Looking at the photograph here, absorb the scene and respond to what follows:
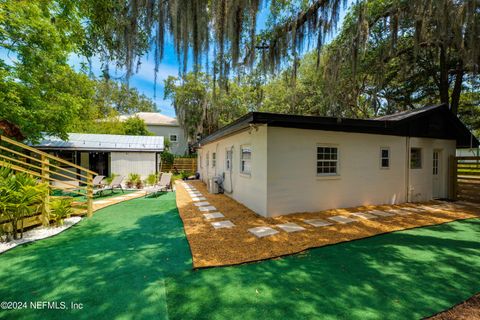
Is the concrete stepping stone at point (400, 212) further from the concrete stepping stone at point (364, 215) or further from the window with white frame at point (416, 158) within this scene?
the window with white frame at point (416, 158)

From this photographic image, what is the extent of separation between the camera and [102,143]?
44.1 ft

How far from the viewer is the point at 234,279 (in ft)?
10.1

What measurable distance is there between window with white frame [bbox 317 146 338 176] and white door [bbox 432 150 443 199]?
18.2 ft

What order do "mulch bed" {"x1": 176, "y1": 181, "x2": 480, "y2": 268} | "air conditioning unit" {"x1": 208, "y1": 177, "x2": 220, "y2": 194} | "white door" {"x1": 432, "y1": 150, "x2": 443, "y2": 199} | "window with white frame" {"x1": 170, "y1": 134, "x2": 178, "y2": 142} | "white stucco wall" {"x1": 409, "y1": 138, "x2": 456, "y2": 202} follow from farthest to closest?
"window with white frame" {"x1": 170, "y1": 134, "x2": 178, "y2": 142} < "air conditioning unit" {"x1": 208, "y1": 177, "x2": 220, "y2": 194} < "white door" {"x1": 432, "y1": 150, "x2": 443, "y2": 199} < "white stucco wall" {"x1": 409, "y1": 138, "x2": 456, "y2": 202} < "mulch bed" {"x1": 176, "y1": 181, "x2": 480, "y2": 268}

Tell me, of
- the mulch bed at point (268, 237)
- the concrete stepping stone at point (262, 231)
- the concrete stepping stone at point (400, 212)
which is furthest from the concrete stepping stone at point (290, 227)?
the concrete stepping stone at point (400, 212)

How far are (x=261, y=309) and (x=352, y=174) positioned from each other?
6100 mm

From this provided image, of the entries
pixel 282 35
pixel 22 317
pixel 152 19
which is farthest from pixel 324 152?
pixel 22 317

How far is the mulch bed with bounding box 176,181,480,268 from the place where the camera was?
3.88m

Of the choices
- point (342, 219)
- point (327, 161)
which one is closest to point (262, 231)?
point (342, 219)

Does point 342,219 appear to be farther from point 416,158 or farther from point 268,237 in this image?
point 416,158

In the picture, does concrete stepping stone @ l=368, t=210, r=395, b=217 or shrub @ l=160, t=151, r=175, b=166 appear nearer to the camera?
concrete stepping stone @ l=368, t=210, r=395, b=217

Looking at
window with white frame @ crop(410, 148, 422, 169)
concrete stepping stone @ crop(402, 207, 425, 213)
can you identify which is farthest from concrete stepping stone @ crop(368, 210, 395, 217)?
window with white frame @ crop(410, 148, 422, 169)

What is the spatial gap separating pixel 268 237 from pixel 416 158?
7.97m

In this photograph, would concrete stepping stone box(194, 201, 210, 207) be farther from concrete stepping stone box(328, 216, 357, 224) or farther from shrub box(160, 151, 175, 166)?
shrub box(160, 151, 175, 166)
